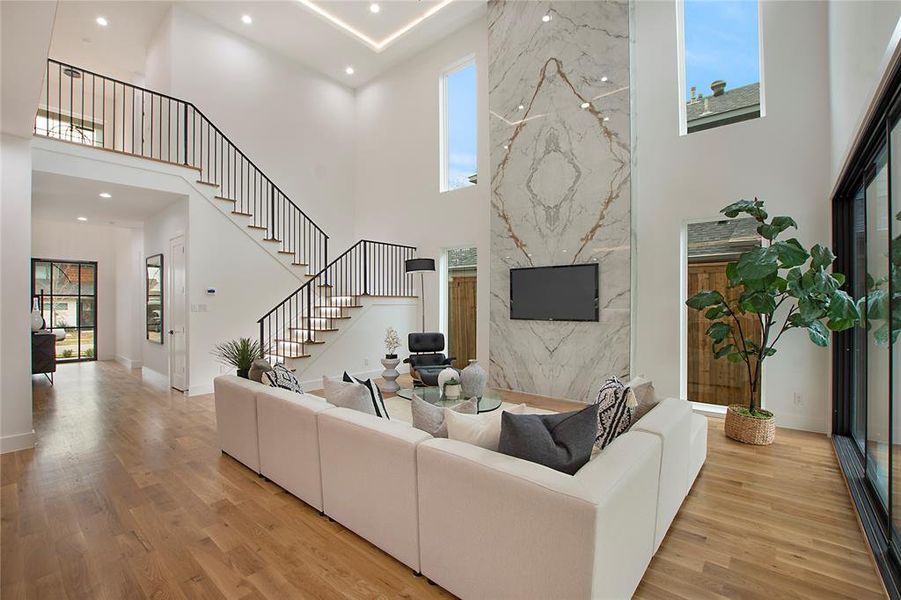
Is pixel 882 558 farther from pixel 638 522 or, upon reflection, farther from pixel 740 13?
pixel 740 13

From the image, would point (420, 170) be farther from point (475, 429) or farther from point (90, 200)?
point (475, 429)

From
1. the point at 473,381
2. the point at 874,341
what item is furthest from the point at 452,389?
the point at 874,341

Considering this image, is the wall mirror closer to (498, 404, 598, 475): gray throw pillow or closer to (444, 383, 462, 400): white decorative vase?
(444, 383, 462, 400): white decorative vase

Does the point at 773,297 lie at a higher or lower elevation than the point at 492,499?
higher

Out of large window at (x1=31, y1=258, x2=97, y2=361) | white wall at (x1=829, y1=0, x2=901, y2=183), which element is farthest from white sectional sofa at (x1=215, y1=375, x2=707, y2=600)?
large window at (x1=31, y1=258, x2=97, y2=361)

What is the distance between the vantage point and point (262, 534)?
7.82 ft

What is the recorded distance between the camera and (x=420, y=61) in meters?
7.86

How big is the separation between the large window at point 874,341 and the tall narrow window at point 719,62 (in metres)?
1.54

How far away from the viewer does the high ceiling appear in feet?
21.6

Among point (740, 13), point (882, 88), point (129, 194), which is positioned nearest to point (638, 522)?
point (882, 88)

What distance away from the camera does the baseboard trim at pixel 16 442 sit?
3.65 m

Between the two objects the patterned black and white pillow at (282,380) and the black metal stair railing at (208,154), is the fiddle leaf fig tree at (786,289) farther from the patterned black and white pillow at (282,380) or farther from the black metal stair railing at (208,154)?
the black metal stair railing at (208,154)

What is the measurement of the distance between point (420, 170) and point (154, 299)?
5243 millimetres

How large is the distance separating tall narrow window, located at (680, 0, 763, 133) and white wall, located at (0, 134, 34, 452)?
6.88 metres
